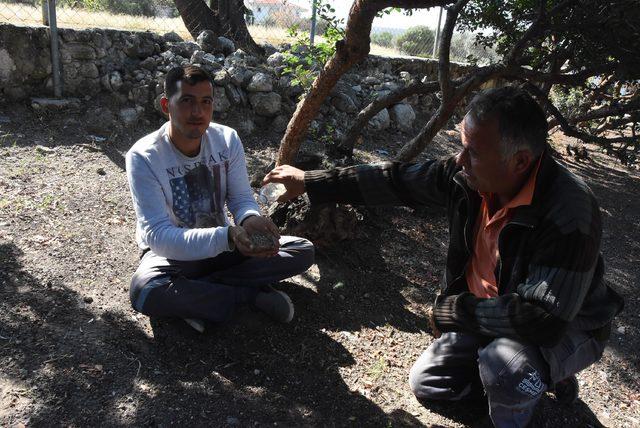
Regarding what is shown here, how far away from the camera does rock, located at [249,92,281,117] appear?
6312 mm

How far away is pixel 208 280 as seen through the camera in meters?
2.96

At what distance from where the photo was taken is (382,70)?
8.71 meters

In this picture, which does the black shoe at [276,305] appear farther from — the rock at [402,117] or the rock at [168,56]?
the rock at [402,117]

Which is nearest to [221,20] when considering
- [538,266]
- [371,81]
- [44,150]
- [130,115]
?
[371,81]

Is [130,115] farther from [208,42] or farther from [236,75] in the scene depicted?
[208,42]

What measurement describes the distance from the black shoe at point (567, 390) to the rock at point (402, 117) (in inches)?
211

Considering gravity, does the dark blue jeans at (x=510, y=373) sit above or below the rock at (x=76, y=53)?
below

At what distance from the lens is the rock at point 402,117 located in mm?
7585

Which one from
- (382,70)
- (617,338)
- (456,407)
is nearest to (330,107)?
(382,70)

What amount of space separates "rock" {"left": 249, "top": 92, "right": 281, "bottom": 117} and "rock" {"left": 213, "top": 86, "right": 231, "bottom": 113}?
0.35m

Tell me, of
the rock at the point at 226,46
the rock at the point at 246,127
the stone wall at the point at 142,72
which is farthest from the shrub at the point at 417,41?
the rock at the point at 246,127

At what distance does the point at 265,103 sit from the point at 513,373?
4.84 metres

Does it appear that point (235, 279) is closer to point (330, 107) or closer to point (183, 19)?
point (330, 107)

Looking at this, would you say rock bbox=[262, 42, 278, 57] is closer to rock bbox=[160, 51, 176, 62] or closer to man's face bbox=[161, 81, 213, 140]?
rock bbox=[160, 51, 176, 62]
